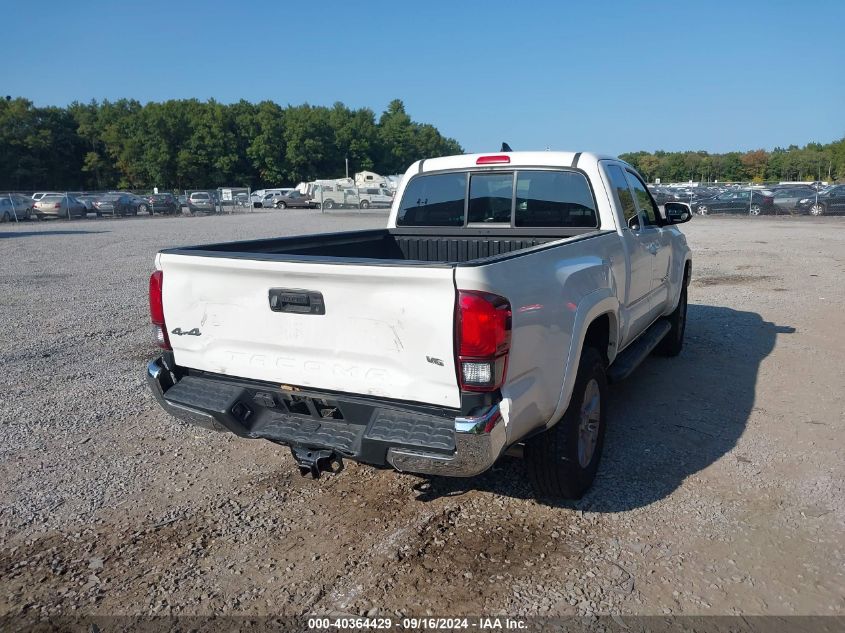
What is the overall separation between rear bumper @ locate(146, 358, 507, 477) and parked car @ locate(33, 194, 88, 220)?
39102mm

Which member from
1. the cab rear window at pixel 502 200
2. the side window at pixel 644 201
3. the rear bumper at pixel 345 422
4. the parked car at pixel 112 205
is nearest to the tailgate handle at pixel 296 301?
the rear bumper at pixel 345 422

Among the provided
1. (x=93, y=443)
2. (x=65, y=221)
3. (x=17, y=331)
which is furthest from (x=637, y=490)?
(x=65, y=221)

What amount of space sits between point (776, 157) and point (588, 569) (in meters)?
169

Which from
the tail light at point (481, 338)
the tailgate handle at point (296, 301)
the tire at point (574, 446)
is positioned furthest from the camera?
the tire at point (574, 446)

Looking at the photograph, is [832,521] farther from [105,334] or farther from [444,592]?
[105,334]

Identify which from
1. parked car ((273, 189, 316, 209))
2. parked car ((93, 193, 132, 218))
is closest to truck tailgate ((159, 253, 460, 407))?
parked car ((93, 193, 132, 218))

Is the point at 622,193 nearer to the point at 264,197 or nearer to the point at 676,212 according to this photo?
the point at 676,212

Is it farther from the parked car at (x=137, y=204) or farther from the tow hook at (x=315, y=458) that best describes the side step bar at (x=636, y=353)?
the parked car at (x=137, y=204)

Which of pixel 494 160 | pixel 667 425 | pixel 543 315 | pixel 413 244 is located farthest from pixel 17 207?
pixel 543 315

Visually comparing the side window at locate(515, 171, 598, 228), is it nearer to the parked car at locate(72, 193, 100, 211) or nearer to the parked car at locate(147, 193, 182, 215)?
the parked car at locate(72, 193, 100, 211)

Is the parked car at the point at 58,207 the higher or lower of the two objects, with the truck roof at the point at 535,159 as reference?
lower

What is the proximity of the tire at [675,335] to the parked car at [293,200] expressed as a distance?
49626mm

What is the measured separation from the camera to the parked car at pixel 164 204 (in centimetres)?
4478

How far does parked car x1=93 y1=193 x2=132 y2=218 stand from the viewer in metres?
41.1
